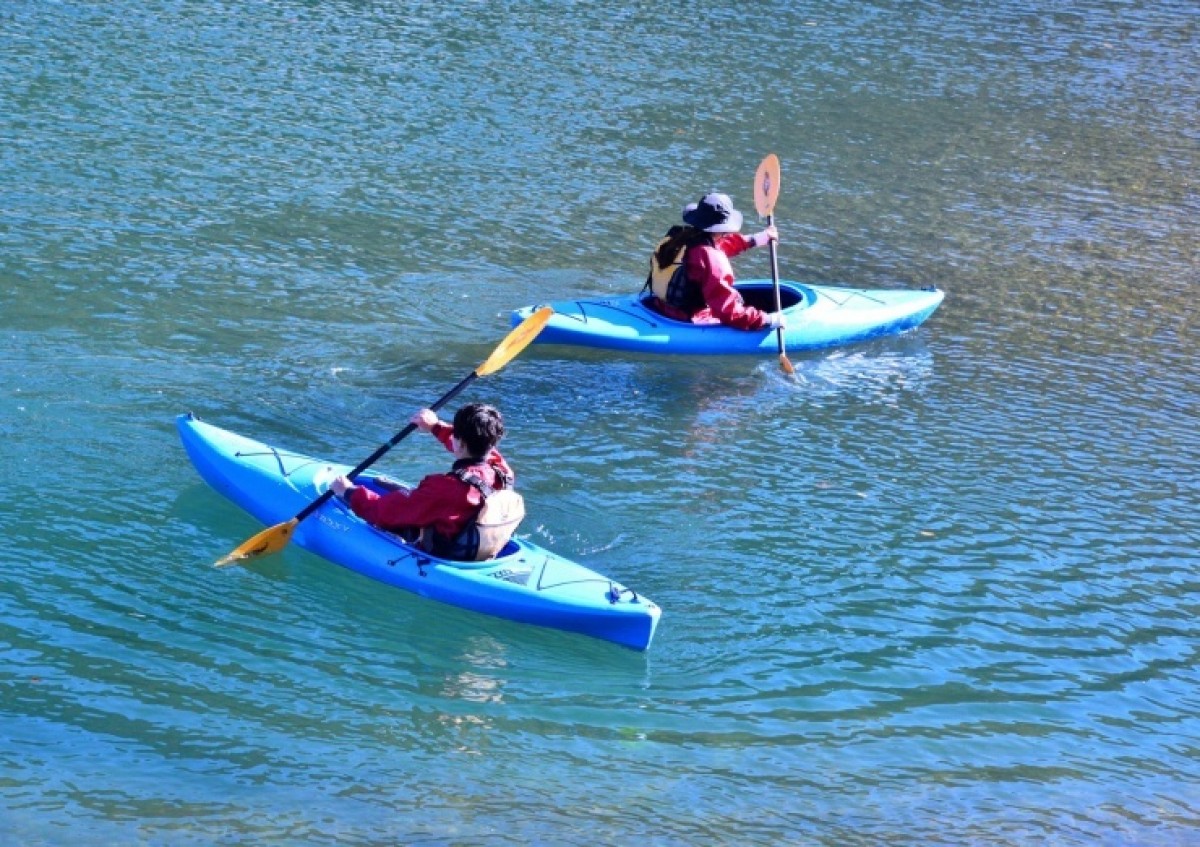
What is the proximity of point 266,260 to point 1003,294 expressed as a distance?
534cm

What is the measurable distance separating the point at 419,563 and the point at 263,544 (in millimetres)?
772

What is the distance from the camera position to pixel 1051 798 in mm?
6098

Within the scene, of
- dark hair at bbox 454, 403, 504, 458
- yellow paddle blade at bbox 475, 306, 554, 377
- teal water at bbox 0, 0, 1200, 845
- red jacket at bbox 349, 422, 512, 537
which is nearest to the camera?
teal water at bbox 0, 0, 1200, 845

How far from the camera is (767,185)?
11.4m

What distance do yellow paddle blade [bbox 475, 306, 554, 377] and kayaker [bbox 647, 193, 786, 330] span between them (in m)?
2.14

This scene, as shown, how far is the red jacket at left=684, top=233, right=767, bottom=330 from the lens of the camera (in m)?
10.3

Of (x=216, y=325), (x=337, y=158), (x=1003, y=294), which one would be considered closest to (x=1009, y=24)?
(x=1003, y=294)

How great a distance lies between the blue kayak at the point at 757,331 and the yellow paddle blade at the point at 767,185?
66 cm

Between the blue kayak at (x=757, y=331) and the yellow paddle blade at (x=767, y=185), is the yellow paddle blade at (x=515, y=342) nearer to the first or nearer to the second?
the blue kayak at (x=757, y=331)

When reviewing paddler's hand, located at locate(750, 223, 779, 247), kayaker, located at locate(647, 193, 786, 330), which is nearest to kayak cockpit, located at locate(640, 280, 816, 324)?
paddler's hand, located at locate(750, 223, 779, 247)

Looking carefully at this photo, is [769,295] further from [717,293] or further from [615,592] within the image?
[615,592]

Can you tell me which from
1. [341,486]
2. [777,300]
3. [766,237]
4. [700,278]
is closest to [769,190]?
[766,237]

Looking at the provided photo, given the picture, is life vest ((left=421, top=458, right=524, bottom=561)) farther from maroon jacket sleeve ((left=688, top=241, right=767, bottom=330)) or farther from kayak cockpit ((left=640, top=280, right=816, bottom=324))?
kayak cockpit ((left=640, top=280, right=816, bottom=324))

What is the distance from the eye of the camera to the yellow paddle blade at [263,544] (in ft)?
23.4
